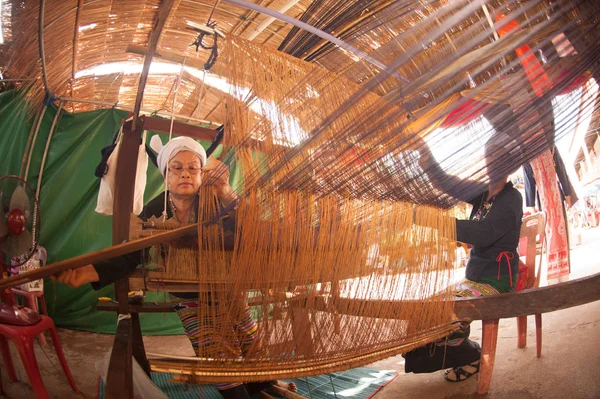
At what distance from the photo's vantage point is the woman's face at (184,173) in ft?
4.77

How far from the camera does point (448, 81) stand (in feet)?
3.58

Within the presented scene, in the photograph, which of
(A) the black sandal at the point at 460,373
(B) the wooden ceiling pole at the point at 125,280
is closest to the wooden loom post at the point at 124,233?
(B) the wooden ceiling pole at the point at 125,280

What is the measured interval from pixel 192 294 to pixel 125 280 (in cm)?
28

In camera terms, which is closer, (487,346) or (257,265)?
(257,265)

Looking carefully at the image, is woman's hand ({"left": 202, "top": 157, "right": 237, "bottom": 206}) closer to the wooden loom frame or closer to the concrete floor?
the wooden loom frame

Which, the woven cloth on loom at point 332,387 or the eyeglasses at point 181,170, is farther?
the woven cloth on loom at point 332,387

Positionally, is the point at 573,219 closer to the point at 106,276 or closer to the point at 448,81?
the point at 448,81

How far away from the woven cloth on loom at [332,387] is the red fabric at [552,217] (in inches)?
63.6

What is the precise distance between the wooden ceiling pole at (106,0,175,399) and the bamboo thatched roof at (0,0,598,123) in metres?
0.19

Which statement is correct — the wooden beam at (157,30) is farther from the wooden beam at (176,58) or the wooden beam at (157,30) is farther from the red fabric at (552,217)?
the red fabric at (552,217)

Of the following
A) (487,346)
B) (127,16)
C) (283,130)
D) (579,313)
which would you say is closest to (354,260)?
(283,130)

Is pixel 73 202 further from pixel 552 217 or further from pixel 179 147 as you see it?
pixel 552 217

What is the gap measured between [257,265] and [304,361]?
367 mm

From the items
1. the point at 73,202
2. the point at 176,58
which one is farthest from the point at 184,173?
the point at 73,202
